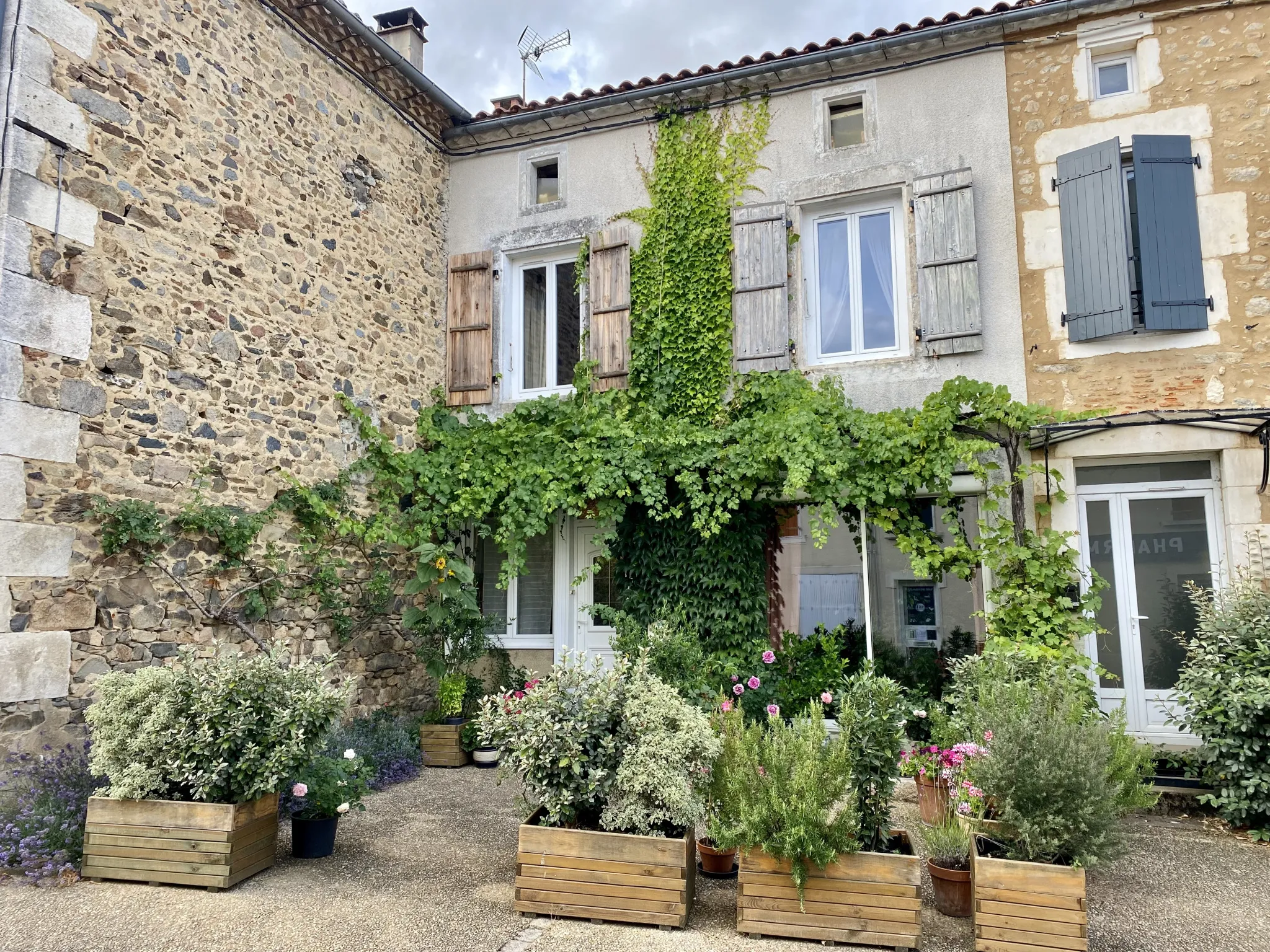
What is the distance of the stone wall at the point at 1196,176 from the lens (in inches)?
227

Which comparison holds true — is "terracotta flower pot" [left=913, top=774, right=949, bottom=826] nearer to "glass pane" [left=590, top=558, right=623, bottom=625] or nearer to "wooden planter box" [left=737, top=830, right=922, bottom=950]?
"wooden planter box" [left=737, top=830, right=922, bottom=950]

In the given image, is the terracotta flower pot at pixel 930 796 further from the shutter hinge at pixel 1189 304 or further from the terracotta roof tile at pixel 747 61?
the terracotta roof tile at pixel 747 61

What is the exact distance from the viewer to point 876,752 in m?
3.54

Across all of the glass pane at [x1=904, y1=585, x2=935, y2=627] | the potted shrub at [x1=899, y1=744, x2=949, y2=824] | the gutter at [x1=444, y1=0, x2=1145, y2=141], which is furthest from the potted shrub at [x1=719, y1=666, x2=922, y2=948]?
the gutter at [x1=444, y1=0, x2=1145, y2=141]

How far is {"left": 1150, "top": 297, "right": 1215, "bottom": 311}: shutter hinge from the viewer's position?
578cm

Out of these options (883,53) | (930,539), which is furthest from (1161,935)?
(883,53)

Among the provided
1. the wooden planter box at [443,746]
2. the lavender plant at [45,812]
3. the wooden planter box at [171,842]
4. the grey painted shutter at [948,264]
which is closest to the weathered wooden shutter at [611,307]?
the grey painted shutter at [948,264]

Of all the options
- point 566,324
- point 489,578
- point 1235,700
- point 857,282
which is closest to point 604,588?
point 489,578

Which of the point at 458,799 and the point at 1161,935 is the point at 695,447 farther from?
the point at 1161,935

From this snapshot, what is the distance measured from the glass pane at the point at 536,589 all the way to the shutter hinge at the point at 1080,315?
4682 millimetres

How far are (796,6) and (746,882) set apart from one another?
29.1 feet

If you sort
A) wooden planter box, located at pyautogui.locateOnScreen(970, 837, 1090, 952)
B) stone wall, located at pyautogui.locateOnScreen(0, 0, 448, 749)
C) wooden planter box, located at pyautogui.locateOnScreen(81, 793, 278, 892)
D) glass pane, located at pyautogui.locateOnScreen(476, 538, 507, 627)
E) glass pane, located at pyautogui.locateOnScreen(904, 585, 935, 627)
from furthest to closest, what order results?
glass pane, located at pyautogui.locateOnScreen(476, 538, 507, 627) < glass pane, located at pyautogui.locateOnScreen(904, 585, 935, 627) < stone wall, located at pyautogui.locateOnScreen(0, 0, 448, 749) < wooden planter box, located at pyautogui.locateOnScreen(81, 793, 278, 892) < wooden planter box, located at pyautogui.locateOnScreen(970, 837, 1090, 952)

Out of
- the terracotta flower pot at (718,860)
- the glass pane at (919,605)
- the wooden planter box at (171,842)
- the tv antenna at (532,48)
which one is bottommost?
the terracotta flower pot at (718,860)

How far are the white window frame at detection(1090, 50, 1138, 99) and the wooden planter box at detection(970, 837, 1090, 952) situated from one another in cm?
573
